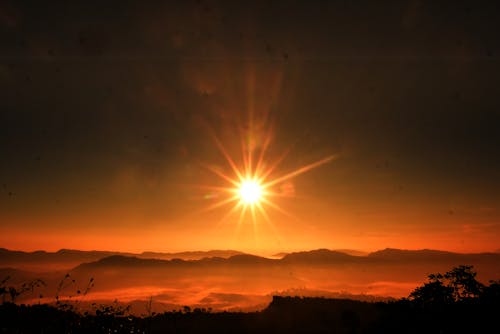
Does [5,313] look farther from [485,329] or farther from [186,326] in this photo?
[186,326]

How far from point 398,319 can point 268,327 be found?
26005 mm

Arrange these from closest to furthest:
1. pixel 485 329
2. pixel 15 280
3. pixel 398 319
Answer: pixel 15 280, pixel 485 329, pixel 398 319

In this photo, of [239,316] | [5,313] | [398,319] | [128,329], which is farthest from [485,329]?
[239,316]

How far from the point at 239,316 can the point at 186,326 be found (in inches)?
375

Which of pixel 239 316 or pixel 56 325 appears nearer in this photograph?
pixel 56 325

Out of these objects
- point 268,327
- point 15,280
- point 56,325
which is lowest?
point 268,327

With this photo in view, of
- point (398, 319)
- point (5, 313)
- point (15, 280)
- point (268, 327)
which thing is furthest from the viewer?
point (268, 327)

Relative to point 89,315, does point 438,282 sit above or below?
above

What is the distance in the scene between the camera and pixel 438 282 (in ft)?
98.2

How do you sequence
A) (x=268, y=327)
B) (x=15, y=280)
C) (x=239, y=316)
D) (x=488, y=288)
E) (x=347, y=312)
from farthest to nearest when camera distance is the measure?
(x=239, y=316)
(x=268, y=327)
(x=347, y=312)
(x=488, y=288)
(x=15, y=280)

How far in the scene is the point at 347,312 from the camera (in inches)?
1934

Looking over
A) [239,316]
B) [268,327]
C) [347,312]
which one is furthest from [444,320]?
[239,316]

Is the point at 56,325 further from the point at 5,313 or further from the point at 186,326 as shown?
the point at 186,326

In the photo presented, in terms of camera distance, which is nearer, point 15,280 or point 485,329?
point 15,280
